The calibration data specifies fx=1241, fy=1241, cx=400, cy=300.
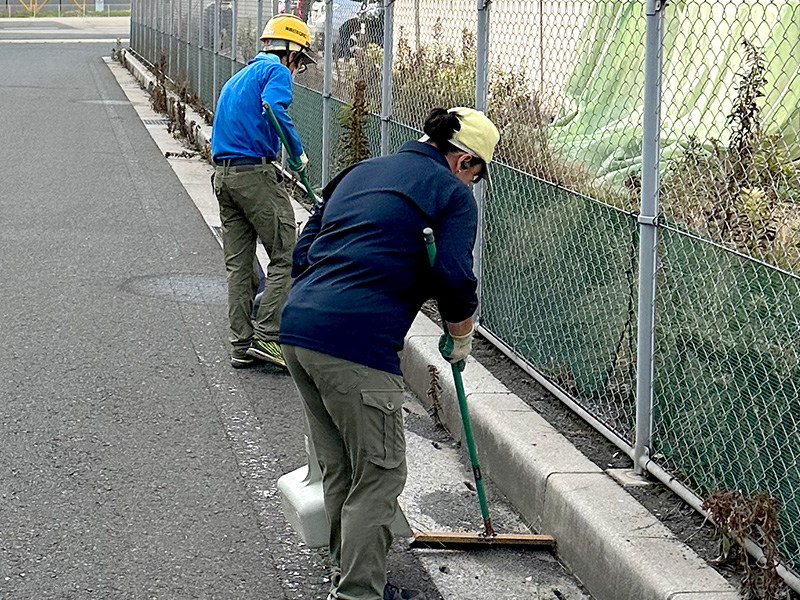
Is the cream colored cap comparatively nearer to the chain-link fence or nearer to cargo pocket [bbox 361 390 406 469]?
cargo pocket [bbox 361 390 406 469]

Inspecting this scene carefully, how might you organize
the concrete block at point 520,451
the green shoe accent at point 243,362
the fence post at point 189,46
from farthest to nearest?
the fence post at point 189,46
the green shoe accent at point 243,362
the concrete block at point 520,451

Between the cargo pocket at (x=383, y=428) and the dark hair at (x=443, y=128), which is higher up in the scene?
the dark hair at (x=443, y=128)

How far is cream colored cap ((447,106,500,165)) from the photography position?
13.3 feet

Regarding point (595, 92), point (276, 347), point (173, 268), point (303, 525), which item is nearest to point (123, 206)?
point (173, 268)

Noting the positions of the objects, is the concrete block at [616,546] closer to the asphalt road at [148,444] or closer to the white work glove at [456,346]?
the asphalt road at [148,444]

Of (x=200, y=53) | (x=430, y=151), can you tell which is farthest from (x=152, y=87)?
(x=430, y=151)

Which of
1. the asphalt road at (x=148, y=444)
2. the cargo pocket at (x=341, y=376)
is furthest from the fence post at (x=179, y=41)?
the cargo pocket at (x=341, y=376)

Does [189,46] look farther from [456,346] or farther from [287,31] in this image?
[456,346]

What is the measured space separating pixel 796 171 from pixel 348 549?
6.41 ft

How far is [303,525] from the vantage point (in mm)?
4363

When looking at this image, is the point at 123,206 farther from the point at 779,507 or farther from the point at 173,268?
the point at 779,507

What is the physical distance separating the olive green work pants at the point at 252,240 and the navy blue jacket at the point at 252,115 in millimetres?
115

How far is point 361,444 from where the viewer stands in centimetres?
398

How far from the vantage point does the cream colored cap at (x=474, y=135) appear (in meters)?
4.05
